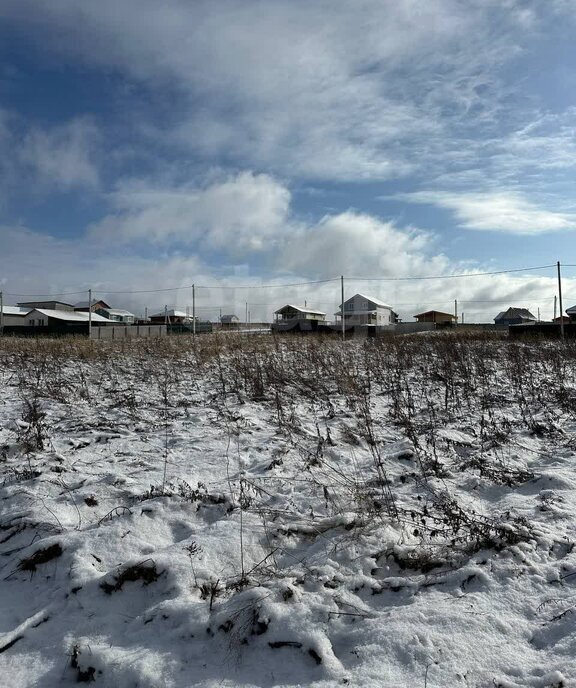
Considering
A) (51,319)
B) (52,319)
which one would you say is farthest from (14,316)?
(52,319)

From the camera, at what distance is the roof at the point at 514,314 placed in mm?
78438

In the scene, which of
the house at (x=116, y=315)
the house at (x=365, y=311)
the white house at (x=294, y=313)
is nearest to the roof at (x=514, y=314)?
the house at (x=365, y=311)

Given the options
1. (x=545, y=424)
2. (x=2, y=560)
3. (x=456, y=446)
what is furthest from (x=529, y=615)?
(x=545, y=424)

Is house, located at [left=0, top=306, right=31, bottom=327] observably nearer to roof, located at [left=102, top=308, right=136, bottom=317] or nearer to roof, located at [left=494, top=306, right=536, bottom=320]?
roof, located at [left=102, top=308, right=136, bottom=317]

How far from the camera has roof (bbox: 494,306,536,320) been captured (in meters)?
78.4

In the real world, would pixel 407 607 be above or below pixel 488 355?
below

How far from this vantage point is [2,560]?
292cm

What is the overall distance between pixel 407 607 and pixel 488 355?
10.4 meters

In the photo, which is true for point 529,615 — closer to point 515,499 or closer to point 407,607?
point 407,607

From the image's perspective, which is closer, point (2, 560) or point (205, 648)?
point (205, 648)

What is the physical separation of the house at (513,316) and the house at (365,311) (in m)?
25.3

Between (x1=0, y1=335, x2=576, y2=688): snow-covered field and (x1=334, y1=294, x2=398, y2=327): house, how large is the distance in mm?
58547

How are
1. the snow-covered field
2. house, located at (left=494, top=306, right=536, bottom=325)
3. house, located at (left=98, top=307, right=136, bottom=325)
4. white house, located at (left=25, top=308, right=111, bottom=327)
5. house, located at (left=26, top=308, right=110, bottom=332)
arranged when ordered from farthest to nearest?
1. house, located at (left=494, top=306, right=536, bottom=325)
2. house, located at (left=98, top=307, right=136, bottom=325)
3. white house, located at (left=25, top=308, right=111, bottom=327)
4. house, located at (left=26, top=308, right=110, bottom=332)
5. the snow-covered field

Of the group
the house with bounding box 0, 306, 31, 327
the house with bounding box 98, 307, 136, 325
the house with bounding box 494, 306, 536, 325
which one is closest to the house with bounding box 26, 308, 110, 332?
the house with bounding box 0, 306, 31, 327
